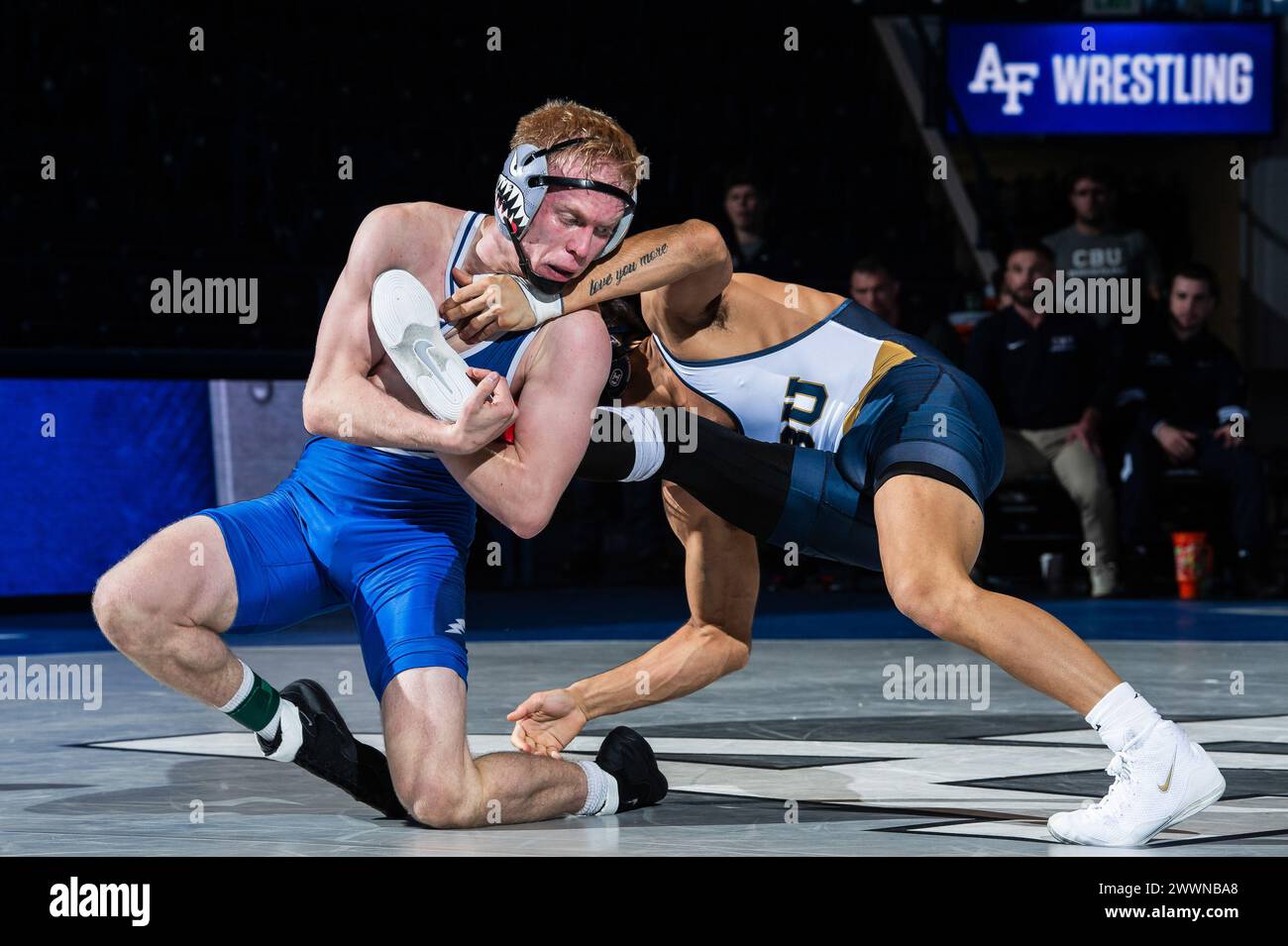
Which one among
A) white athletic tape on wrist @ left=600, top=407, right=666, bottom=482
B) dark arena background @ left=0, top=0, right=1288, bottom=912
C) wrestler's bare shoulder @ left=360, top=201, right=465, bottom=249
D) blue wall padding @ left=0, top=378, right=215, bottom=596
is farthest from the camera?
blue wall padding @ left=0, top=378, right=215, bottom=596

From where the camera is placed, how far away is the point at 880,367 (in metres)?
4.38

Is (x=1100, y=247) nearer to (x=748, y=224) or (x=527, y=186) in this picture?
(x=748, y=224)

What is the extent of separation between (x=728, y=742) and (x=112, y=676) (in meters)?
2.57

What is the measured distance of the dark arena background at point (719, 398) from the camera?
13.2 feet

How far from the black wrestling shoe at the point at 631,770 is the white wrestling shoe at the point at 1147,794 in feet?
2.78

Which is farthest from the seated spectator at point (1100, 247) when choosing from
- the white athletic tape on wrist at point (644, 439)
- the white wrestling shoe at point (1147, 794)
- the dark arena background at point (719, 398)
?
the white wrestling shoe at point (1147, 794)

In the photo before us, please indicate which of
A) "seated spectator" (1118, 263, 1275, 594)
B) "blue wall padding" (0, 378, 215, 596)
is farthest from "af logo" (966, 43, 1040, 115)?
"blue wall padding" (0, 378, 215, 596)

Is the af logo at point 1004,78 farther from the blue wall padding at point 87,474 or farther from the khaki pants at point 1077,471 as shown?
the blue wall padding at point 87,474

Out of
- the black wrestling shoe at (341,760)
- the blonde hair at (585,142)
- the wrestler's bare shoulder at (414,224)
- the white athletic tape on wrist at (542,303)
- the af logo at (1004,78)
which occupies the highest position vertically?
the af logo at (1004,78)

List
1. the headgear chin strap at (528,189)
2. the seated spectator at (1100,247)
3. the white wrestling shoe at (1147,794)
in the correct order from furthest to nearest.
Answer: the seated spectator at (1100,247), the headgear chin strap at (528,189), the white wrestling shoe at (1147,794)

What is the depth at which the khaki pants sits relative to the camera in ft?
32.3

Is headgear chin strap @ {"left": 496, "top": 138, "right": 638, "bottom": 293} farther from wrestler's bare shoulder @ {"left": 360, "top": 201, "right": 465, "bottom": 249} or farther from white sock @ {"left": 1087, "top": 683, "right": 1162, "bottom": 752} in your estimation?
white sock @ {"left": 1087, "top": 683, "right": 1162, "bottom": 752}

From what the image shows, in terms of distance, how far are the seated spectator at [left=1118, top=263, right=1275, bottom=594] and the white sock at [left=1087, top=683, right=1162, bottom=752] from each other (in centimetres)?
665

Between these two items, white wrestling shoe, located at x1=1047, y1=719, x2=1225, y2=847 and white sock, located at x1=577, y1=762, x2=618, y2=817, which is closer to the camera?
white wrestling shoe, located at x1=1047, y1=719, x2=1225, y2=847
